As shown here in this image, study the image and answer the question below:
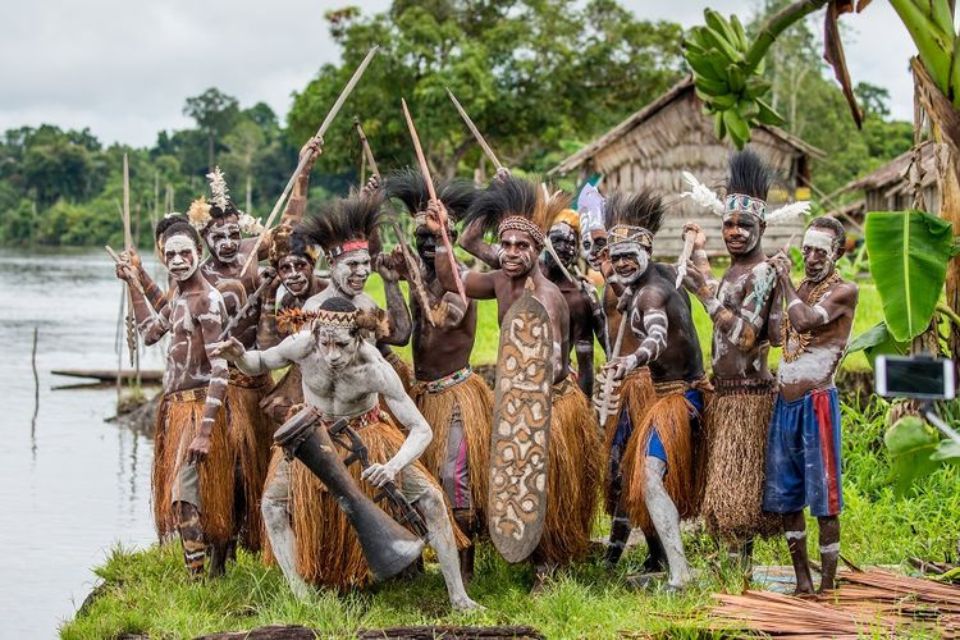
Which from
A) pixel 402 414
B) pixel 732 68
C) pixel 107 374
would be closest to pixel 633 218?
pixel 732 68

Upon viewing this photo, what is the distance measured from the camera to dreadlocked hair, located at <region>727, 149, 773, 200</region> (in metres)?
6.39

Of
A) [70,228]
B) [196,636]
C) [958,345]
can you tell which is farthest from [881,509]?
[70,228]

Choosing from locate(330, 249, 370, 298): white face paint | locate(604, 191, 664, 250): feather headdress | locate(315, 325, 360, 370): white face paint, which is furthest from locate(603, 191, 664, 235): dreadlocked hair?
locate(315, 325, 360, 370): white face paint

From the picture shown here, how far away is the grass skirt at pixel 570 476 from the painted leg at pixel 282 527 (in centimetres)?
110

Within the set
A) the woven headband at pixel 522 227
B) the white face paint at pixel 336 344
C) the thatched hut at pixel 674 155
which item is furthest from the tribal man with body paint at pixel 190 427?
the thatched hut at pixel 674 155

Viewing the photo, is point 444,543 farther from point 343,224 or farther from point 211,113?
point 211,113

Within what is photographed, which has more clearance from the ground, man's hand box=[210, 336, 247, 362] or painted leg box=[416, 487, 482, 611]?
man's hand box=[210, 336, 247, 362]

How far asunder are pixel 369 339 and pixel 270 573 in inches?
49.0

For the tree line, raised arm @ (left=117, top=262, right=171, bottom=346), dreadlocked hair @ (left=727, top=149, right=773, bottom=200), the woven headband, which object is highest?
the tree line

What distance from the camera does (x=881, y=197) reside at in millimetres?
27562

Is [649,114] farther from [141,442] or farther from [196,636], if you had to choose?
[196,636]

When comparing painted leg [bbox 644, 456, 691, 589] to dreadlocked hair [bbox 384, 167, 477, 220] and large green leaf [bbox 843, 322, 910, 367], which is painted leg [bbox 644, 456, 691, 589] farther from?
dreadlocked hair [bbox 384, 167, 477, 220]

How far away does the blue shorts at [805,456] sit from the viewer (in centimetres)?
604

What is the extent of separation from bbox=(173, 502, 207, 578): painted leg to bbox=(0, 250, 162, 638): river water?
1.39 meters
